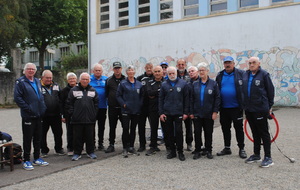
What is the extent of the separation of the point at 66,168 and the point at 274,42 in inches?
513

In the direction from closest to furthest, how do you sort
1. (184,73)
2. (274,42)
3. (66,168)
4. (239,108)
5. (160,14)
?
(66,168) → (239,108) → (184,73) → (274,42) → (160,14)

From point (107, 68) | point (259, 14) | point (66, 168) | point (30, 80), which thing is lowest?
point (66, 168)

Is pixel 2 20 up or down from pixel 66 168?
up

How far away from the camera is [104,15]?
22.6 metres

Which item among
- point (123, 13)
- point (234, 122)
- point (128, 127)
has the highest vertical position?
point (123, 13)

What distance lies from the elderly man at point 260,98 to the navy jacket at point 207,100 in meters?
0.60

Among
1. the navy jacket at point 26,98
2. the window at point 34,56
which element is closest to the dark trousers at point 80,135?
the navy jacket at point 26,98

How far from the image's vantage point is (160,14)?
2016 cm

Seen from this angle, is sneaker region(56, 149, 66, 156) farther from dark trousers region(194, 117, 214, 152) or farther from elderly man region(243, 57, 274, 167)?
elderly man region(243, 57, 274, 167)

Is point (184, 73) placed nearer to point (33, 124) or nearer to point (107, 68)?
point (33, 124)

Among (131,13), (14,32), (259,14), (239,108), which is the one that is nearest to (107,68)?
(131,13)

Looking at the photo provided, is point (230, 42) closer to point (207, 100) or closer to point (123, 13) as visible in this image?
point (123, 13)

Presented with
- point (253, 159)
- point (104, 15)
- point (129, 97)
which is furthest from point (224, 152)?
point (104, 15)

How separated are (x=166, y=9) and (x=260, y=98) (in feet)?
48.7
